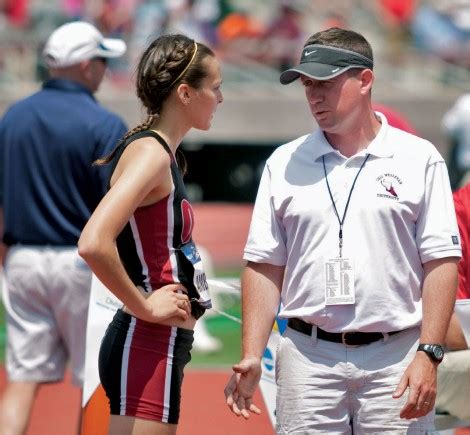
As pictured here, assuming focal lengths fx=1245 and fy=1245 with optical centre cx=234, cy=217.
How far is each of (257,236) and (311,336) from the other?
1.35ft

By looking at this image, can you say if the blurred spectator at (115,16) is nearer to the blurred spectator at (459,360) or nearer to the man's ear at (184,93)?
the blurred spectator at (459,360)

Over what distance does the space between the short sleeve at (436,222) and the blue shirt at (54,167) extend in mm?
2192

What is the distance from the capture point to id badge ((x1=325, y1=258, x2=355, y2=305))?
425cm

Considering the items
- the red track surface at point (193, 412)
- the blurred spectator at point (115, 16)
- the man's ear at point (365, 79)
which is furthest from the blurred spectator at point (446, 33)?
the man's ear at point (365, 79)

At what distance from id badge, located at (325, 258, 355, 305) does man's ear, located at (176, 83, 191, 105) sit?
78 cm

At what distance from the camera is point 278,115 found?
21.5 m

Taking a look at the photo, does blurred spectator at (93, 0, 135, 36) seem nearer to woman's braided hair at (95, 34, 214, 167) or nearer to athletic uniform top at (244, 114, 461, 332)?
woman's braided hair at (95, 34, 214, 167)

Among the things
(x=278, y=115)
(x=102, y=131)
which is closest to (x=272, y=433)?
(x=102, y=131)

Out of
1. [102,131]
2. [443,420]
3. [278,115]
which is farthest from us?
[278,115]

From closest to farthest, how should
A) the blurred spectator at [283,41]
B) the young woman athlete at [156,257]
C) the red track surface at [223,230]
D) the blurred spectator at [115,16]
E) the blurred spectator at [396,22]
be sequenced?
1. the young woman athlete at [156,257]
2. the red track surface at [223,230]
3. the blurred spectator at [115,16]
4. the blurred spectator at [283,41]
5. the blurred spectator at [396,22]

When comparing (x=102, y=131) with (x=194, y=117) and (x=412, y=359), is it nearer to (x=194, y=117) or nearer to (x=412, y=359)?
(x=194, y=117)

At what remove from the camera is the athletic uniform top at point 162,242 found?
429cm

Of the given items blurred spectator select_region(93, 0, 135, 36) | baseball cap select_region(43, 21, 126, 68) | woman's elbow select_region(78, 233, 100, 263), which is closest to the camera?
woman's elbow select_region(78, 233, 100, 263)

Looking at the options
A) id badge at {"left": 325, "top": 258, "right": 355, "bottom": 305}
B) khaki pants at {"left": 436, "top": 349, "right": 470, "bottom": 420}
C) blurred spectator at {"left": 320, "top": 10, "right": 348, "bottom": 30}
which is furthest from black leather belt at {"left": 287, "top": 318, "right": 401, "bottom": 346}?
blurred spectator at {"left": 320, "top": 10, "right": 348, "bottom": 30}
